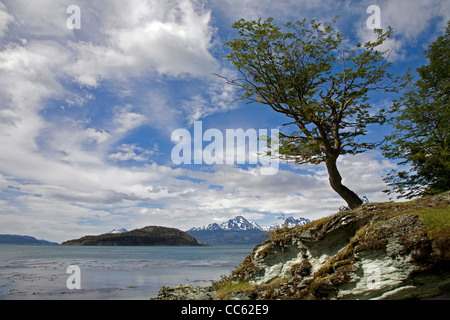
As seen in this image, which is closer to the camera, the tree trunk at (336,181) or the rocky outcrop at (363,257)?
the rocky outcrop at (363,257)

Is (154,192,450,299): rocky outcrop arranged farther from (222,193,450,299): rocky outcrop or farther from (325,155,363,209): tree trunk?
(325,155,363,209): tree trunk

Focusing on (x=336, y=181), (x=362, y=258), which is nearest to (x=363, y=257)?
(x=362, y=258)

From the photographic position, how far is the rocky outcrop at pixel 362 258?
9.16 meters

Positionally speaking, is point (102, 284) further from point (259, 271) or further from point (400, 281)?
point (400, 281)

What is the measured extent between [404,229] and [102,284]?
30741 millimetres

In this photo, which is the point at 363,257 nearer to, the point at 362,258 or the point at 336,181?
the point at 362,258

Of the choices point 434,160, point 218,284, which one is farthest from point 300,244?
point 434,160

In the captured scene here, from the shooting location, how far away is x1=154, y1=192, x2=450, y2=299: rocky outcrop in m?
9.16

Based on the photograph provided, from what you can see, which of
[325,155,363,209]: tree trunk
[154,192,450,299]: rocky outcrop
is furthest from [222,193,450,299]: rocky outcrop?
[325,155,363,209]: tree trunk

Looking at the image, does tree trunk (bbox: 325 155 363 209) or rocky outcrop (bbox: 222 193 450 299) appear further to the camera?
tree trunk (bbox: 325 155 363 209)

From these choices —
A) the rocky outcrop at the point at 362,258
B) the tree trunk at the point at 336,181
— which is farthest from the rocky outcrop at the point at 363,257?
the tree trunk at the point at 336,181

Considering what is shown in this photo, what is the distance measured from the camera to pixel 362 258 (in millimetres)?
10641

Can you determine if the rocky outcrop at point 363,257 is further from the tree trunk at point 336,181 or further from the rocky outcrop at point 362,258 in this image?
the tree trunk at point 336,181

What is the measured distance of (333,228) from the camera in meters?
13.1
